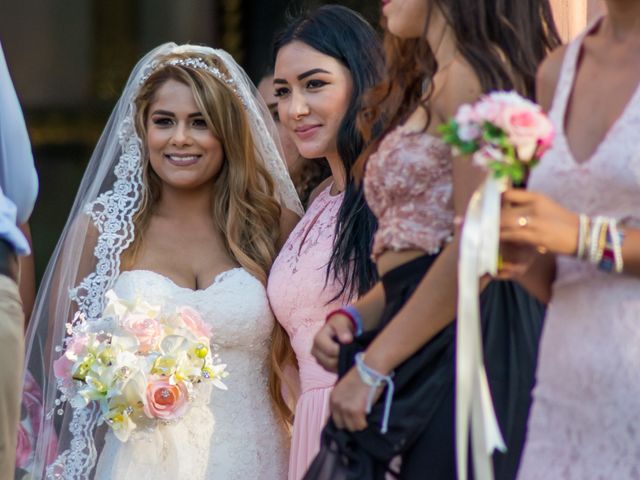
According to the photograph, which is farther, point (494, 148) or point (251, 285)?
point (251, 285)

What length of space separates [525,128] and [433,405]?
0.81 metres

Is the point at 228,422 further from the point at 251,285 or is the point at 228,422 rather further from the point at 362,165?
the point at 362,165

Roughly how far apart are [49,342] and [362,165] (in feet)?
6.01

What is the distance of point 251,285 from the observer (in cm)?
532

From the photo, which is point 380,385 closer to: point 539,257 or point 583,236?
point 539,257

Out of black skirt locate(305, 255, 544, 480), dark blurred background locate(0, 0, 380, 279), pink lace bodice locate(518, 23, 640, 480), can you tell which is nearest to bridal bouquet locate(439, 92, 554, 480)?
pink lace bodice locate(518, 23, 640, 480)

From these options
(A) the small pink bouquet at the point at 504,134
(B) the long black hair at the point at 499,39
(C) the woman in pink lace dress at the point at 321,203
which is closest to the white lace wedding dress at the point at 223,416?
(C) the woman in pink lace dress at the point at 321,203

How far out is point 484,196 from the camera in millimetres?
2982

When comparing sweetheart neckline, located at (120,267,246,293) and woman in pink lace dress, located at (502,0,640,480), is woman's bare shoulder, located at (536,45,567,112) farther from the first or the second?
sweetheart neckline, located at (120,267,246,293)

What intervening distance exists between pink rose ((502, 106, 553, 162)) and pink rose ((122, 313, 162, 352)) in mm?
2284

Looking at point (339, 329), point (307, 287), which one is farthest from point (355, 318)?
point (307, 287)

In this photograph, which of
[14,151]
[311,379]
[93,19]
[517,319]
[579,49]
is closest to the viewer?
[579,49]

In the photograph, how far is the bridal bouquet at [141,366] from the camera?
4.95 meters

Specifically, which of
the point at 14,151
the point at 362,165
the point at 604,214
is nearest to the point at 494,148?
the point at 604,214
